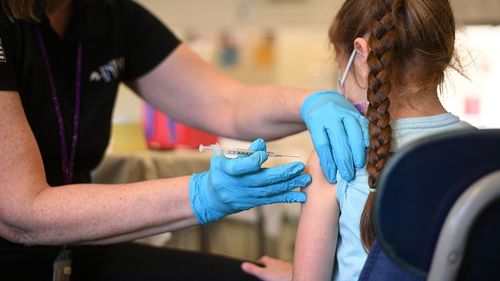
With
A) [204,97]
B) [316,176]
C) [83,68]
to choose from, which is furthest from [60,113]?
[316,176]

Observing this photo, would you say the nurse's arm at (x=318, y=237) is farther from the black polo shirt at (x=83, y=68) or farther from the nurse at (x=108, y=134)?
the black polo shirt at (x=83, y=68)

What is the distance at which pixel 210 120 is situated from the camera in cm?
148

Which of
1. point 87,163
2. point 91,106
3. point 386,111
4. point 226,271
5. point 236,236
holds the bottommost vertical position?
point 236,236

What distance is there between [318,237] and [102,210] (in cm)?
42

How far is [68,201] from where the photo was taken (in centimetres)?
98

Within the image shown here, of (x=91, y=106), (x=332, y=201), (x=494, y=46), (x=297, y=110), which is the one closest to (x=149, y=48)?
(x=91, y=106)

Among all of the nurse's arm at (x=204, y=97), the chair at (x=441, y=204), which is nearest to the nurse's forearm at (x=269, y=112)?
the nurse's arm at (x=204, y=97)

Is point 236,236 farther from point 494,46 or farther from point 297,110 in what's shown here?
point 494,46

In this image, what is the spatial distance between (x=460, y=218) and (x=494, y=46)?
276cm

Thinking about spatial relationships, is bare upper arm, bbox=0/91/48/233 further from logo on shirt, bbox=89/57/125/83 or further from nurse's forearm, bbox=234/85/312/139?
nurse's forearm, bbox=234/85/312/139

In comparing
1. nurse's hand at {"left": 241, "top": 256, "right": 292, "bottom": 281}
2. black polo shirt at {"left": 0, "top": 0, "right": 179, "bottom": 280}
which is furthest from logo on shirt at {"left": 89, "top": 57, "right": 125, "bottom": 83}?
nurse's hand at {"left": 241, "top": 256, "right": 292, "bottom": 281}

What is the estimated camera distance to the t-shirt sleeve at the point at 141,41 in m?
1.41

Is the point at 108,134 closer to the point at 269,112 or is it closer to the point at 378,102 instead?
the point at 269,112

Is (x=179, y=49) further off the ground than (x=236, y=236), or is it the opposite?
(x=179, y=49)
